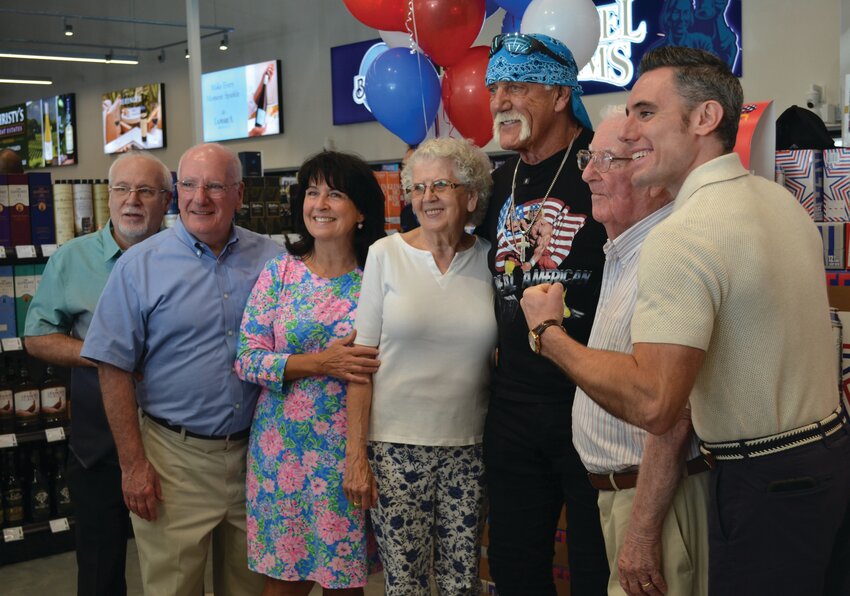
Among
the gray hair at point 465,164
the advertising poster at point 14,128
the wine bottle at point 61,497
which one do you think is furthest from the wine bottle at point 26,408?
the advertising poster at point 14,128

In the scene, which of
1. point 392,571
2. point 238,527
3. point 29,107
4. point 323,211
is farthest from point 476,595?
point 29,107

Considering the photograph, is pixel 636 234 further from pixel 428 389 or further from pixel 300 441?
pixel 300 441

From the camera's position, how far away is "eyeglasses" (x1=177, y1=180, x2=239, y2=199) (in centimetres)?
264

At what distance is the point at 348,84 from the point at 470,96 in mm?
8250

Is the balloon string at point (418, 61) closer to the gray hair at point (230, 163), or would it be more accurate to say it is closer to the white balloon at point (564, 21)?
the white balloon at point (564, 21)

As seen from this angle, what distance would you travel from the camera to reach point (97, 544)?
293 centimetres

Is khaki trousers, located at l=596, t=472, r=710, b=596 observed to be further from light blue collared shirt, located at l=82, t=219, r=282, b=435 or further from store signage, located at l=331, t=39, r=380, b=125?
store signage, located at l=331, t=39, r=380, b=125

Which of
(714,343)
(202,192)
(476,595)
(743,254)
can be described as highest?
(202,192)

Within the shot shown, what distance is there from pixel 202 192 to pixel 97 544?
1.28 metres

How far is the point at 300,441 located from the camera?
2.55 m

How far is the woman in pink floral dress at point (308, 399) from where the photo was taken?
2533 millimetres

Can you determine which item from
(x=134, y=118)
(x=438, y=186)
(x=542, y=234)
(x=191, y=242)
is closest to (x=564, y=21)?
(x=438, y=186)

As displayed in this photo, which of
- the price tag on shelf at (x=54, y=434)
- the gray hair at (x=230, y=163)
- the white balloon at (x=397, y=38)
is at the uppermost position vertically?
the white balloon at (x=397, y=38)

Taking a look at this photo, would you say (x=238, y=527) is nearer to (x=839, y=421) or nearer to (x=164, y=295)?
(x=164, y=295)
